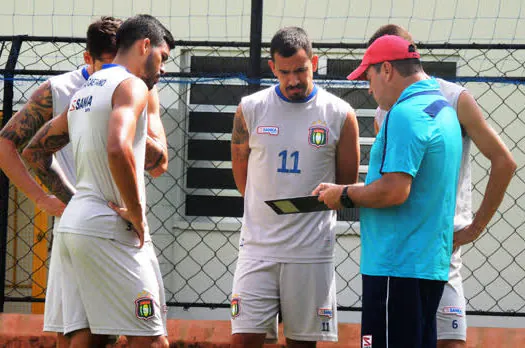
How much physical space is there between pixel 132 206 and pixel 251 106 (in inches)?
43.3

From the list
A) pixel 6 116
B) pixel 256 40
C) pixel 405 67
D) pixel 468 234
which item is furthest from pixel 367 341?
pixel 6 116

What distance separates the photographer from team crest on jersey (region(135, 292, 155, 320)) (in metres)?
3.45

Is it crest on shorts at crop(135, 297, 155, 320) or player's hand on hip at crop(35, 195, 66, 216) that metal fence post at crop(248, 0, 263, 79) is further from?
crest on shorts at crop(135, 297, 155, 320)

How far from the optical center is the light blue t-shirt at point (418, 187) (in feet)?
10.5

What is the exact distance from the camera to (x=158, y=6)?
7504mm

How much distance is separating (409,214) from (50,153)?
1615 millimetres

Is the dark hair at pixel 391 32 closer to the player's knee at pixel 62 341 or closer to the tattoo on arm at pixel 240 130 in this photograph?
the tattoo on arm at pixel 240 130

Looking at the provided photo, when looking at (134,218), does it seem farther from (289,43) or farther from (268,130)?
(289,43)

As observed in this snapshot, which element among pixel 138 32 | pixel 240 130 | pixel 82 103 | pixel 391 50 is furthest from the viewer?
pixel 240 130

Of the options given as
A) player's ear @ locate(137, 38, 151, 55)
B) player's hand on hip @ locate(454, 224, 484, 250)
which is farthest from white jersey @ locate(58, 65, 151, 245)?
player's hand on hip @ locate(454, 224, 484, 250)

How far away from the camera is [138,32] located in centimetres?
370

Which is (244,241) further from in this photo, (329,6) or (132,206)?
(329,6)

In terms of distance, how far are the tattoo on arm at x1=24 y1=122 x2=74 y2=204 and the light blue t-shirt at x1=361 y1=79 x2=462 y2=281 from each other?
4.61ft

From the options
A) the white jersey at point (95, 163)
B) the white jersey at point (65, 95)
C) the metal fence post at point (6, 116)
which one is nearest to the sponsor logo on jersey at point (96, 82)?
the white jersey at point (95, 163)
